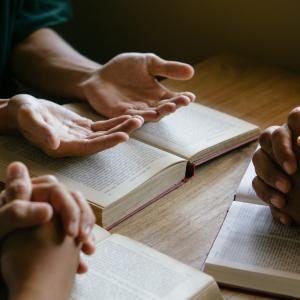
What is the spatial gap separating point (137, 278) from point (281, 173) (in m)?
0.31

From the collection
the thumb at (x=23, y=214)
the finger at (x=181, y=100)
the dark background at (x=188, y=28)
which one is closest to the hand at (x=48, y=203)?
the thumb at (x=23, y=214)

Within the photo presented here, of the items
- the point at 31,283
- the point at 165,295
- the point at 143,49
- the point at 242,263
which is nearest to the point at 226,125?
the point at 242,263

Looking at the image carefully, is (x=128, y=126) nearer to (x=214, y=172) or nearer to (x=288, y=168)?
(x=214, y=172)

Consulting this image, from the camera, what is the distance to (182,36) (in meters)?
2.09

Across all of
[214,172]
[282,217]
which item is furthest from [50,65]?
[282,217]

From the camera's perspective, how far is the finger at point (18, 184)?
0.85 metres

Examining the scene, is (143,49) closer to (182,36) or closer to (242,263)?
(182,36)

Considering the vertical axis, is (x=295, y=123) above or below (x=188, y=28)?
above

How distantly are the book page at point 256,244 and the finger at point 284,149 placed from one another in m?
0.09

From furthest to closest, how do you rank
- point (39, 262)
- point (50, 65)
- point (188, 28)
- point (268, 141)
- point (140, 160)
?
point (188, 28) → point (50, 65) → point (140, 160) → point (268, 141) → point (39, 262)

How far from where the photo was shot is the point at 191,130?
1.36 metres

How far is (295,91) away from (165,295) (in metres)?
0.89

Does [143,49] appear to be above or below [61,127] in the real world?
below

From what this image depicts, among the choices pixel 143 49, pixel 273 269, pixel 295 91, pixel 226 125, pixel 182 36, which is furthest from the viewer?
pixel 143 49
